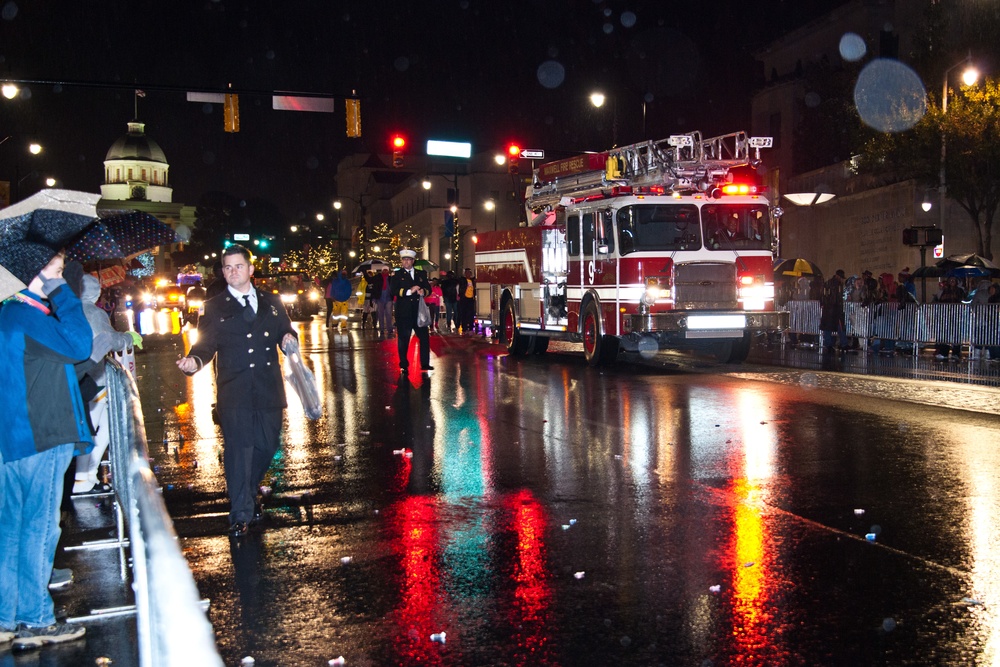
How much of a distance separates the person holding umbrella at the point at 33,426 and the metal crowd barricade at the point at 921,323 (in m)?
16.7

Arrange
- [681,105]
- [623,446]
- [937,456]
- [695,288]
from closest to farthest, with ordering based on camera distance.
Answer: [937,456] < [623,446] < [695,288] < [681,105]

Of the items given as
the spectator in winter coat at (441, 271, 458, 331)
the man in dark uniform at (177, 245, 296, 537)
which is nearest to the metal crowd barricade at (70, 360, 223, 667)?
the man in dark uniform at (177, 245, 296, 537)

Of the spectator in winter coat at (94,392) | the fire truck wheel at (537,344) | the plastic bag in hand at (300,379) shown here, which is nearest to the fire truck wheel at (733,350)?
the fire truck wheel at (537,344)

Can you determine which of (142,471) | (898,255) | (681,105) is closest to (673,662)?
(142,471)

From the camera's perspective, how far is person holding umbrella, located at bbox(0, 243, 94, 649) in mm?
5082

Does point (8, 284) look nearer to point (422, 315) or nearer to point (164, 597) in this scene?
point (164, 597)

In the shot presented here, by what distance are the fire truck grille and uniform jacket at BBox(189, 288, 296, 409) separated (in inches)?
464

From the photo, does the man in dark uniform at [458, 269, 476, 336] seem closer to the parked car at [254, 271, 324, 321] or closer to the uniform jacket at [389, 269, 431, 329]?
the parked car at [254, 271, 324, 321]

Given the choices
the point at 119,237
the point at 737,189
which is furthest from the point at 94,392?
the point at 737,189

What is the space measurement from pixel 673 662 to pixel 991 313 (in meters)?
19.7

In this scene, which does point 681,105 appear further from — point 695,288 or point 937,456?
point 937,456

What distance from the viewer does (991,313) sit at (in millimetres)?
21797

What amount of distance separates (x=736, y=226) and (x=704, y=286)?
131cm

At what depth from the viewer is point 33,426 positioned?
16.7ft
